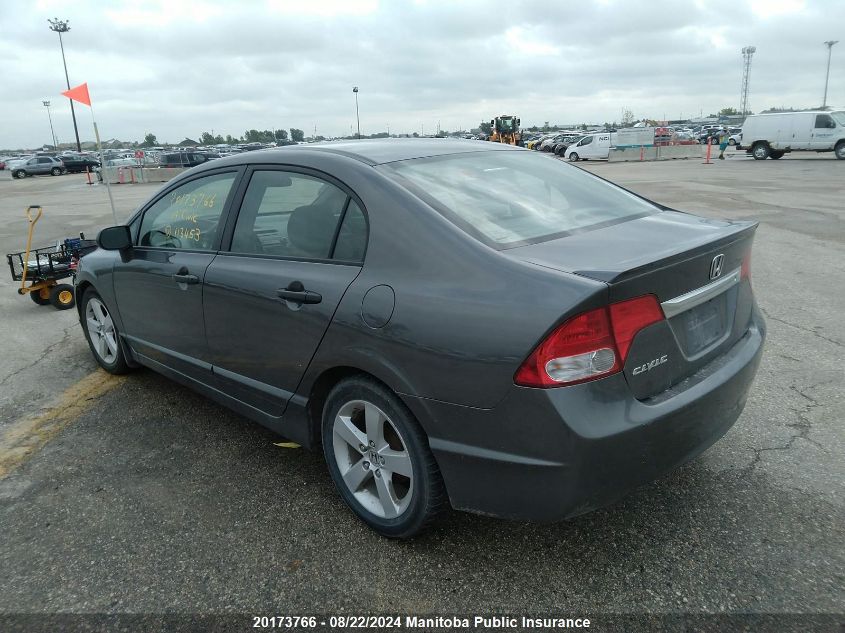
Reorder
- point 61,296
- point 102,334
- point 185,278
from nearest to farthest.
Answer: point 185,278
point 102,334
point 61,296

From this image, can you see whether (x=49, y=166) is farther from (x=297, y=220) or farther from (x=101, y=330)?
(x=297, y=220)

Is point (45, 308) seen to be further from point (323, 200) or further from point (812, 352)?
point (812, 352)

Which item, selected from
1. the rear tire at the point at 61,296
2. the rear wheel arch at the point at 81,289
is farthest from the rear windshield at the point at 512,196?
the rear tire at the point at 61,296

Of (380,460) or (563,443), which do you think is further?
(380,460)

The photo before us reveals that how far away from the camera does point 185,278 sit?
3438mm

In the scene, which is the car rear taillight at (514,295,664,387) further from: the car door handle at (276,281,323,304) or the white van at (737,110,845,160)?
the white van at (737,110,845,160)

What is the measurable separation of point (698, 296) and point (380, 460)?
1389mm

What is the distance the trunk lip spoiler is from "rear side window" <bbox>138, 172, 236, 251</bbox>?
7.43 feet

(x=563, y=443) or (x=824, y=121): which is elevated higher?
(x=824, y=121)

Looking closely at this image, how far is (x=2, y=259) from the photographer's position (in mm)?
10070

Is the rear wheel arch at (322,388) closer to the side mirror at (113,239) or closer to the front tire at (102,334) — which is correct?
the side mirror at (113,239)

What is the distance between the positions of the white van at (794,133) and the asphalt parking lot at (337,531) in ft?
103

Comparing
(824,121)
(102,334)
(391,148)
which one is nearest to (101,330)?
(102,334)

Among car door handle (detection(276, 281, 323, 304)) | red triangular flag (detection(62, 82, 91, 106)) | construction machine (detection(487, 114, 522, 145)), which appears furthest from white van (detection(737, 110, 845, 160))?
car door handle (detection(276, 281, 323, 304))
